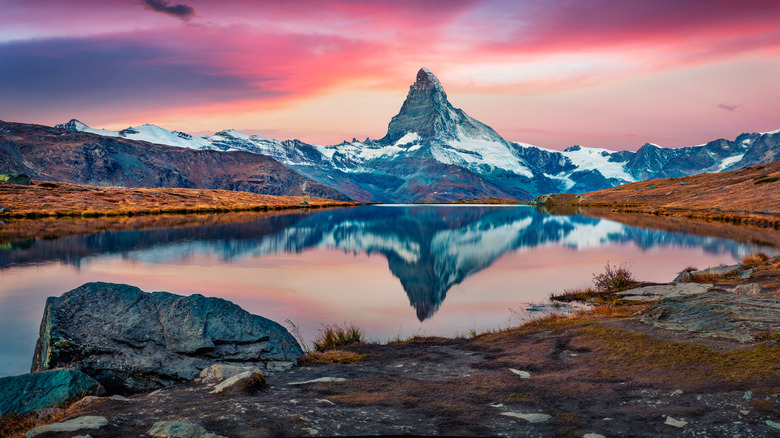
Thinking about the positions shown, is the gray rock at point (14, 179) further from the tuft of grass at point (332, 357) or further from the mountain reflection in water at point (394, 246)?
the tuft of grass at point (332, 357)

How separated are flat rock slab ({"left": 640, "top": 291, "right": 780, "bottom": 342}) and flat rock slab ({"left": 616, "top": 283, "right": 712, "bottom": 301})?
8266 millimetres

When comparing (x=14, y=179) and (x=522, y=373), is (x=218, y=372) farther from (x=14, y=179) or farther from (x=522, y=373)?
(x=14, y=179)

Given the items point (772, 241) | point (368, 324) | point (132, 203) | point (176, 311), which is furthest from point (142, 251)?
point (132, 203)

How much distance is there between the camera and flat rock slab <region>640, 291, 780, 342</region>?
45.7ft

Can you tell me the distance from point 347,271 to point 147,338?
94.0 ft

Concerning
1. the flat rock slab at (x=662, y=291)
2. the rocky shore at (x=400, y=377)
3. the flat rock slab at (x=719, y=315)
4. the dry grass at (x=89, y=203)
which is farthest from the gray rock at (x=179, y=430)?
the dry grass at (x=89, y=203)

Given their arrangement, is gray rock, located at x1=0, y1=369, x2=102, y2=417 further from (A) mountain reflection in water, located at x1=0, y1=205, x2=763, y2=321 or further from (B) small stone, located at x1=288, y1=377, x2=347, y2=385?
A: (A) mountain reflection in water, located at x1=0, y1=205, x2=763, y2=321

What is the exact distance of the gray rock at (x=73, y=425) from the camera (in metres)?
8.77

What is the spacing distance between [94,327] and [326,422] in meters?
9.05

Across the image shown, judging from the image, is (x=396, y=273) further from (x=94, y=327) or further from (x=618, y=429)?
(x=618, y=429)

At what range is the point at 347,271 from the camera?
142 ft

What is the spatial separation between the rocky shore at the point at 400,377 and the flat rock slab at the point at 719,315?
0.21ft

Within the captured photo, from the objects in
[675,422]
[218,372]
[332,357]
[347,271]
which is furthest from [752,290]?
[347,271]

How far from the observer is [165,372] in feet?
45.5
